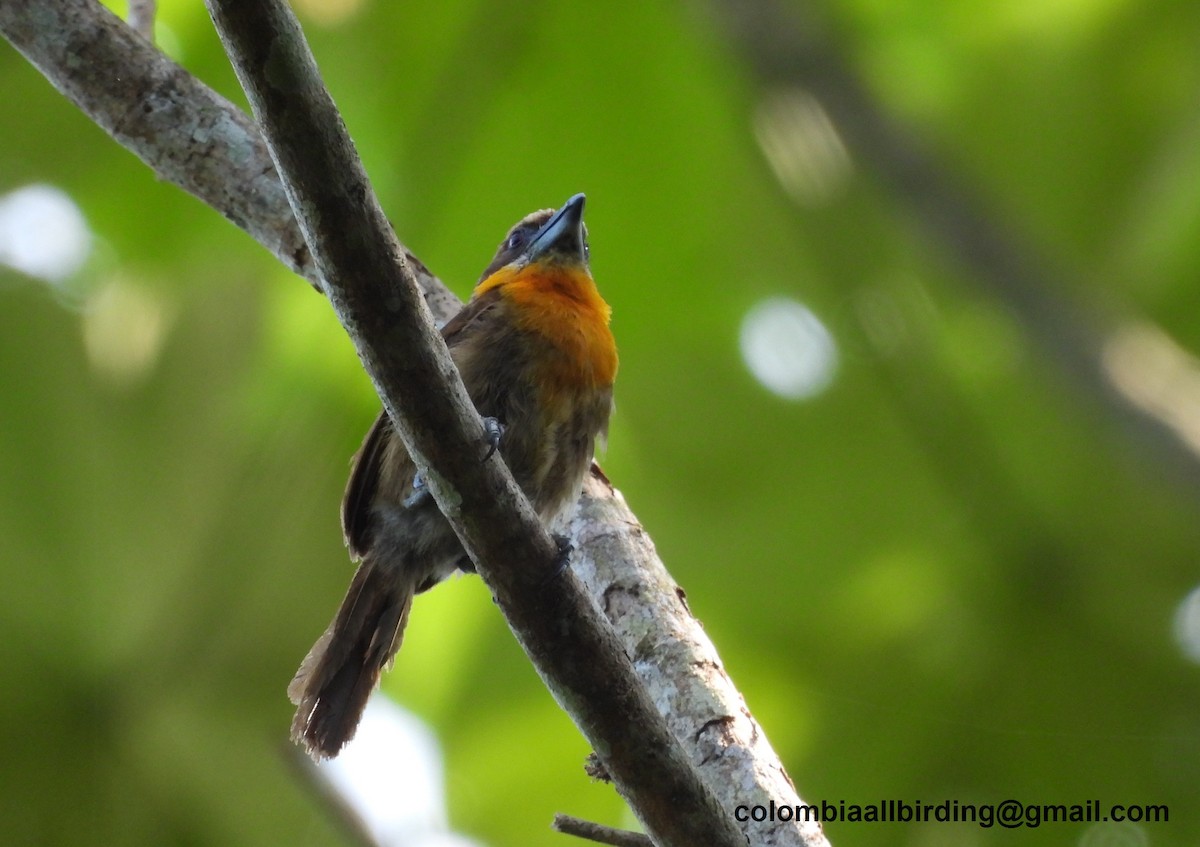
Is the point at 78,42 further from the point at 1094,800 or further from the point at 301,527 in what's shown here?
the point at 1094,800

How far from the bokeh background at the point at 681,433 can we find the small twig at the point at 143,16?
1.03m

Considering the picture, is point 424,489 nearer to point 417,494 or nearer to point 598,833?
point 417,494

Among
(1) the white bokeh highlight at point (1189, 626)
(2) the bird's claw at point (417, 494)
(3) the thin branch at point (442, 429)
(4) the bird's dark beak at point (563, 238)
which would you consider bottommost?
(3) the thin branch at point (442, 429)

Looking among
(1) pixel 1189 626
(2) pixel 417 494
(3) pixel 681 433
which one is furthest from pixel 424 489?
(1) pixel 1189 626

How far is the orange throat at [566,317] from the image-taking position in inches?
151

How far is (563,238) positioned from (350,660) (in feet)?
5.23

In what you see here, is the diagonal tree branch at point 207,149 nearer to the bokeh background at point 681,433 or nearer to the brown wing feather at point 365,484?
the brown wing feather at point 365,484

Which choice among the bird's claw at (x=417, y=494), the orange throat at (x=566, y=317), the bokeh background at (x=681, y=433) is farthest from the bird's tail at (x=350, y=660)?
the bokeh background at (x=681, y=433)

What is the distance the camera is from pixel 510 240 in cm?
483

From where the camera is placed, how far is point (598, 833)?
2.80 m

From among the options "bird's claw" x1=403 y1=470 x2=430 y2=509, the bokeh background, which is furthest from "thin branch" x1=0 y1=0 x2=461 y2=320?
the bokeh background

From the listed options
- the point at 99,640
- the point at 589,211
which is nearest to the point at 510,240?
the point at 589,211

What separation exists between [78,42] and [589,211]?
219 cm

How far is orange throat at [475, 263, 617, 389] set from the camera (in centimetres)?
384
